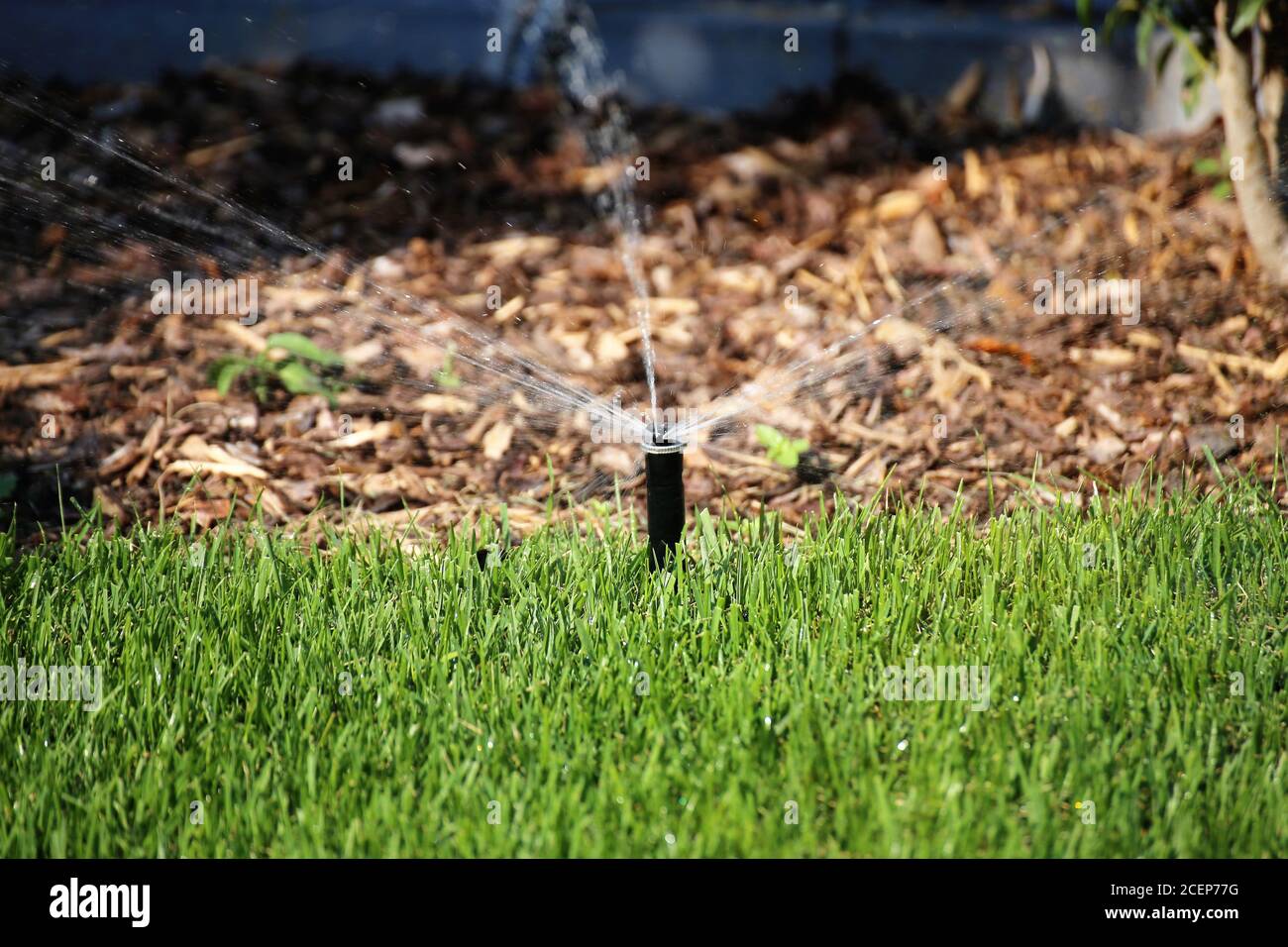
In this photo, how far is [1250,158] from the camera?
4.16 meters

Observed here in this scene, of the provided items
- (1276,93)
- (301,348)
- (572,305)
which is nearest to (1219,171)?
(1276,93)

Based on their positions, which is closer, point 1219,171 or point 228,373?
point 228,373

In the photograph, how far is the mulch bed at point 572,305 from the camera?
138 inches

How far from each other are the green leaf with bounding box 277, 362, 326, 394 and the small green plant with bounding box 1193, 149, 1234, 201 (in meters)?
3.31

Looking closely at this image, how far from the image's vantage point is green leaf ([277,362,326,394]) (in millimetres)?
3799

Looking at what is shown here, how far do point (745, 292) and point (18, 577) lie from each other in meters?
2.47

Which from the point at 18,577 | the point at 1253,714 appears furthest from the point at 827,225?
the point at 18,577

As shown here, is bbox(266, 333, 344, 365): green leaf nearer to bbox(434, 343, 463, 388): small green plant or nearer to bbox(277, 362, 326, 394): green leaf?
bbox(277, 362, 326, 394): green leaf

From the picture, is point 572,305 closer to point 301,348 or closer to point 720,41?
point 301,348

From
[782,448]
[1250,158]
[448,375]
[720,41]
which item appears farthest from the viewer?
[720,41]

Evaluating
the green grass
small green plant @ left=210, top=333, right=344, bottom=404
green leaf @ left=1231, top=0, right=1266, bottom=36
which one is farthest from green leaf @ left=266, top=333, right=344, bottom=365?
green leaf @ left=1231, top=0, right=1266, bottom=36

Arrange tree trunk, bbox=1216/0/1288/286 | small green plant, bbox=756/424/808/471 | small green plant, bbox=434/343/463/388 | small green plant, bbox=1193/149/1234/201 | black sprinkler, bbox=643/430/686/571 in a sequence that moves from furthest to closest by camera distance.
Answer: small green plant, bbox=1193/149/1234/201, tree trunk, bbox=1216/0/1288/286, small green plant, bbox=434/343/463/388, small green plant, bbox=756/424/808/471, black sprinkler, bbox=643/430/686/571

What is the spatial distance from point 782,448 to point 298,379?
151cm

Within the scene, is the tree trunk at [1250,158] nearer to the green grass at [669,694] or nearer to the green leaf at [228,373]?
the green grass at [669,694]
